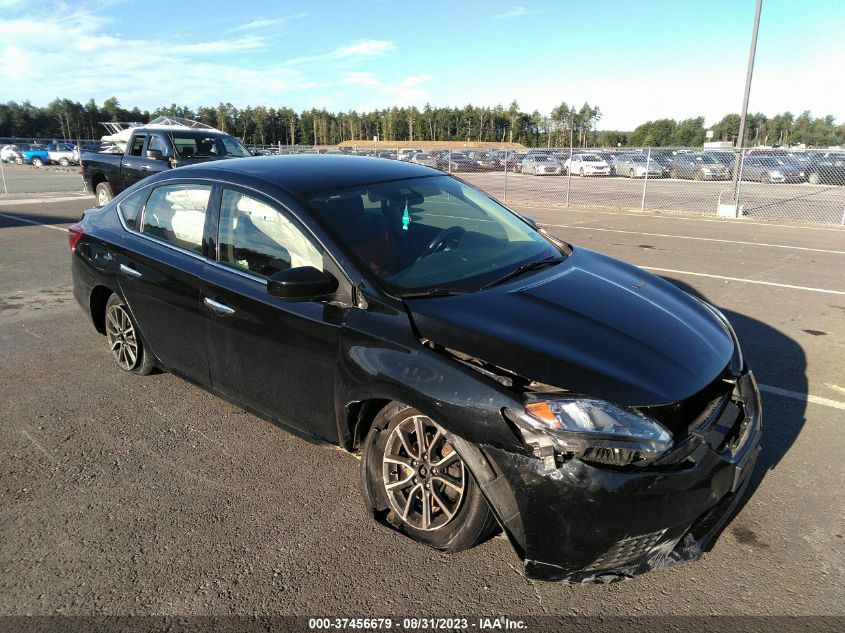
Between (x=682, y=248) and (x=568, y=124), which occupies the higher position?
(x=568, y=124)

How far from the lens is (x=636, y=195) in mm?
24281

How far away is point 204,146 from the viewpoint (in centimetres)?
1283

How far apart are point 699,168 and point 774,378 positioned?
23.1 metres

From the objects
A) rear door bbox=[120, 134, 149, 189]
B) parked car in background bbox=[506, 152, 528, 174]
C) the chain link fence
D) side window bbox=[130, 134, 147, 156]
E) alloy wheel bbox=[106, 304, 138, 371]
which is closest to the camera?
alloy wheel bbox=[106, 304, 138, 371]

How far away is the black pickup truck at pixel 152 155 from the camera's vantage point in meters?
12.3

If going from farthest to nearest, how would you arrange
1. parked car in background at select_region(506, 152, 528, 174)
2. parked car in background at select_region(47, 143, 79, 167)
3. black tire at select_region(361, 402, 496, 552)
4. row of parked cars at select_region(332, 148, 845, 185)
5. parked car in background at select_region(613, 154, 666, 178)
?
1. parked car in background at select_region(47, 143, 79, 167)
2. parked car in background at select_region(506, 152, 528, 174)
3. parked car in background at select_region(613, 154, 666, 178)
4. row of parked cars at select_region(332, 148, 845, 185)
5. black tire at select_region(361, 402, 496, 552)

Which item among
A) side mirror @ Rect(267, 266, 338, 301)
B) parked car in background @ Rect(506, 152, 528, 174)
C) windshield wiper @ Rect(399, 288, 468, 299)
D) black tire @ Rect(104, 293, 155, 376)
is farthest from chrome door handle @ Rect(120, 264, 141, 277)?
parked car in background @ Rect(506, 152, 528, 174)

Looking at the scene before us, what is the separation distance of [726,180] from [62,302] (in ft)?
85.0

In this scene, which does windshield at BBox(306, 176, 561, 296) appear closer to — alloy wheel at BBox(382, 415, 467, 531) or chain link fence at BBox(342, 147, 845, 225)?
alloy wheel at BBox(382, 415, 467, 531)

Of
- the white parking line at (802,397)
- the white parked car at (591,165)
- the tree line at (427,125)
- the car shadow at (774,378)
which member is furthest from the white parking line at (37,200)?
the tree line at (427,125)

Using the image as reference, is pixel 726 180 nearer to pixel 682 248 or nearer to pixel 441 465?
pixel 682 248

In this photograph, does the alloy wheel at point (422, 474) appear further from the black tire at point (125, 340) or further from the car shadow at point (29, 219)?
the car shadow at point (29, 219)

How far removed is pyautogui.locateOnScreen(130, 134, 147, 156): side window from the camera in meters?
12.9

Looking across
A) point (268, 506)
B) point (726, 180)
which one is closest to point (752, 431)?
point (268, 506)
